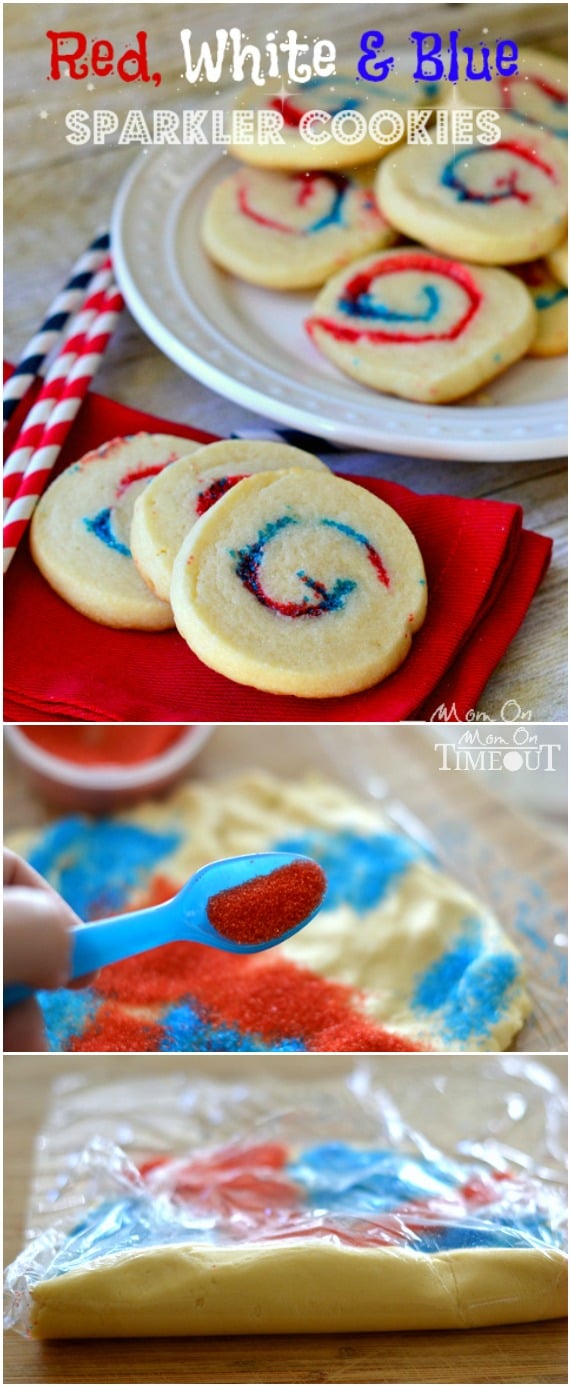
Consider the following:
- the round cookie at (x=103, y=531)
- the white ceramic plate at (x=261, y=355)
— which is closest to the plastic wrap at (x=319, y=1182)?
the round cookie at (x=103, y=531)

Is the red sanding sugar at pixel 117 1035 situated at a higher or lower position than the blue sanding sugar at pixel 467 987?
higher

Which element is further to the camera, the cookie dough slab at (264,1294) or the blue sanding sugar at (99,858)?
the blue sanding sugar at (99,858)

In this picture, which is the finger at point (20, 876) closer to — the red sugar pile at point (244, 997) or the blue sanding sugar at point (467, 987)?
the red sugar pile at point (244, 997)

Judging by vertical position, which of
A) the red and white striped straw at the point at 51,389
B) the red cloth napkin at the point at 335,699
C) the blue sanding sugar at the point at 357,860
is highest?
the red and white striped straw at the point at 51,389

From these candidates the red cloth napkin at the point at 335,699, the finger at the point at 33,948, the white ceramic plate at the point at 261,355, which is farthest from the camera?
the white ceramic plate at the point at 261,355

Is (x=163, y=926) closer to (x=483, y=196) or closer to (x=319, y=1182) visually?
(x=319, y=1182)

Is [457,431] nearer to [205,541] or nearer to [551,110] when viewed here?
[205,541]

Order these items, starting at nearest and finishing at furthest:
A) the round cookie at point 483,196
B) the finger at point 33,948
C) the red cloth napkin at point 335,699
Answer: the finger at point 33,948 → the red cloth napkin at point 335,699 → the round cookie at point 483,196
